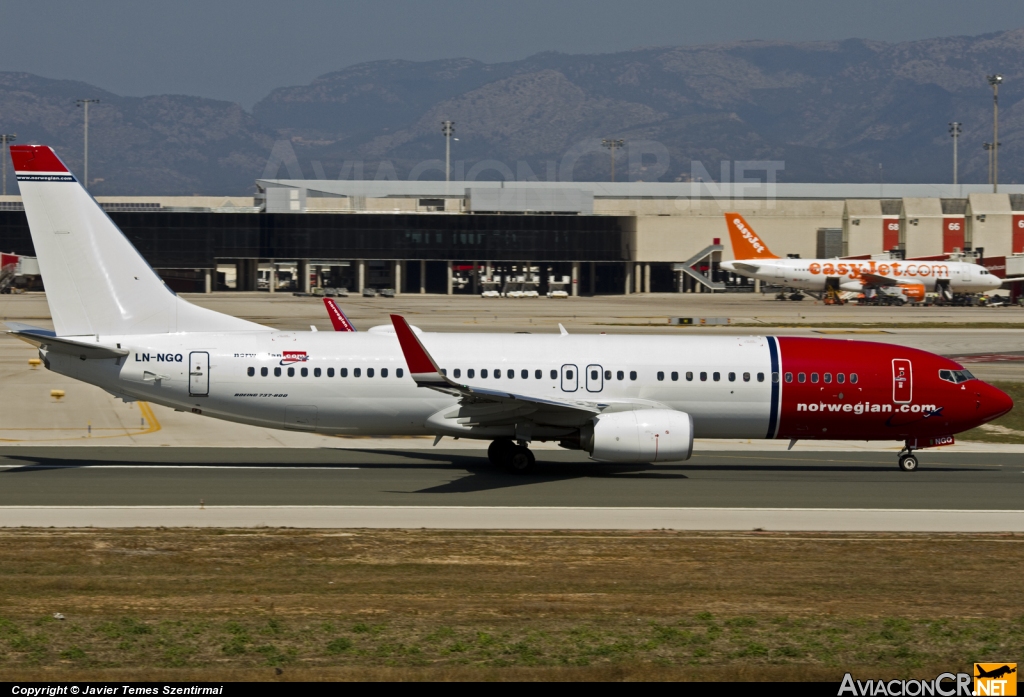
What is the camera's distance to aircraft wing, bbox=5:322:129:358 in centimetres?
2816

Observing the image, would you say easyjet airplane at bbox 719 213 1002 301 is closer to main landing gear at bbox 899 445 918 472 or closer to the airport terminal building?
the airport terminal building

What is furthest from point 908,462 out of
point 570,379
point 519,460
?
point 519,460

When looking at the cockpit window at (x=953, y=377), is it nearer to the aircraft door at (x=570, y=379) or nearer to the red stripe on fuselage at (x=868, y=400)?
the red stripe on fuselage at (x=868, y=400)

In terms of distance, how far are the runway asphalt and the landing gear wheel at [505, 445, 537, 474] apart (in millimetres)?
345

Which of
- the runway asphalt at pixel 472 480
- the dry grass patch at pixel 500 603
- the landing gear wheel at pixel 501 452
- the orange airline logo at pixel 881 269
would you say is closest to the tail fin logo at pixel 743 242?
the orange airline logo at pixel 881 269

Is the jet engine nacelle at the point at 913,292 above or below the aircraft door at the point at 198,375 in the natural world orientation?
above

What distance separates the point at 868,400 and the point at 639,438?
669 cm

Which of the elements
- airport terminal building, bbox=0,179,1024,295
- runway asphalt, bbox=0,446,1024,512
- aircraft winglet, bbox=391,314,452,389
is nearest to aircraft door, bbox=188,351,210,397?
runway asphalt, bbox=0,446,1024,512

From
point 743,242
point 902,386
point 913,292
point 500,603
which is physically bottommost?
point 500,603

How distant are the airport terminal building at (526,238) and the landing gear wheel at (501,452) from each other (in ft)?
367

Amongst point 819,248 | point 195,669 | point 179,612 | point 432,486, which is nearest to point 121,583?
point 179,612

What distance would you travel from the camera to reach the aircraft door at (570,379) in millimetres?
30234

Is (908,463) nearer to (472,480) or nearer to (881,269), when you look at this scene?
(472,480)

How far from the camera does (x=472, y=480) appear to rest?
29031 mm
